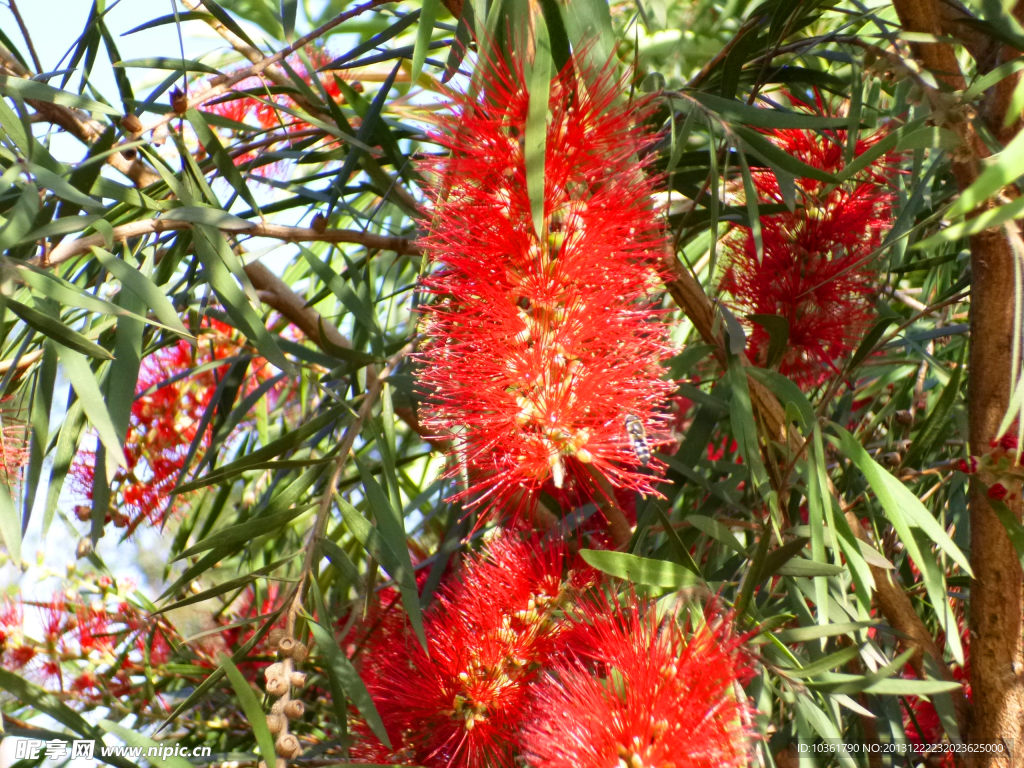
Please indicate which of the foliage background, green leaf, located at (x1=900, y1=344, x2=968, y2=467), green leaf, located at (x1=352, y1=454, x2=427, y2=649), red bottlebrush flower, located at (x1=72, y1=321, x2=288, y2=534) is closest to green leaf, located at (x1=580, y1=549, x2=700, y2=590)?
the foliage background

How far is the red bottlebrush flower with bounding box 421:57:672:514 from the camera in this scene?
24.3 inches

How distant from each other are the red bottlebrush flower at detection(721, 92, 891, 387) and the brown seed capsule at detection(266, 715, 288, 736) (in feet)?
1.84

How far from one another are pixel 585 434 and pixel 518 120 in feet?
0.76

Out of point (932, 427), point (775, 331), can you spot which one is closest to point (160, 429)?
point (775, 331)

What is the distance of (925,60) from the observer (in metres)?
0.71

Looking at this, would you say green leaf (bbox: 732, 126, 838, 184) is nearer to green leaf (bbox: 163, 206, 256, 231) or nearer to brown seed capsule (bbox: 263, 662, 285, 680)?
green leaf (bbox: 163, 206, 256, 231)

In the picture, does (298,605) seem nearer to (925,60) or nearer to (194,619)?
(925,60)

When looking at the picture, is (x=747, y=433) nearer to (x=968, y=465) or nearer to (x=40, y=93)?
(x=968, y=465)

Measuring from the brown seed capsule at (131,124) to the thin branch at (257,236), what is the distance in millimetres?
72

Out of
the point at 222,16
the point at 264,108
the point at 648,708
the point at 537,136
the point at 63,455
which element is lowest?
the point at 648,708

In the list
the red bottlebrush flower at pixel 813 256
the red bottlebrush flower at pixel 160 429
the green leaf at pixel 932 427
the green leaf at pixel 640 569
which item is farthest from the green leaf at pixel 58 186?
the green leaf at pixel 932 427

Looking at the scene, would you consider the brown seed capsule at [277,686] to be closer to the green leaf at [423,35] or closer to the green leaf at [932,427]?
the green leaf at [423,35]

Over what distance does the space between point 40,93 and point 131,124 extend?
0.28ft

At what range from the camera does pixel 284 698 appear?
57cm
